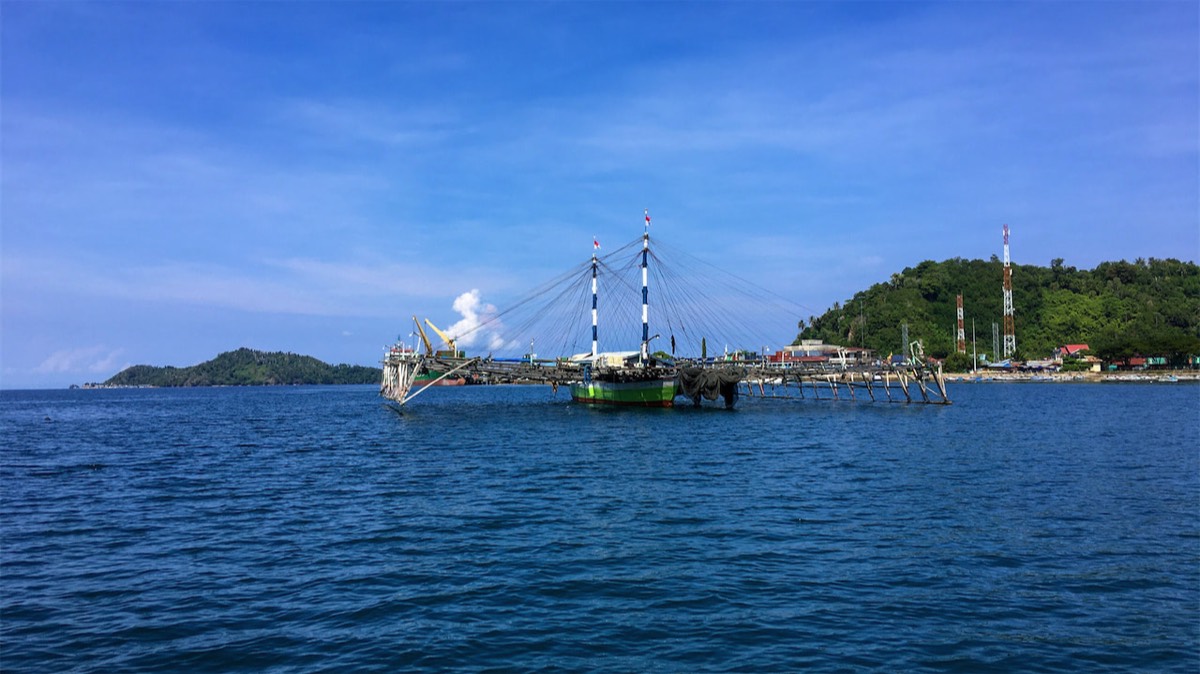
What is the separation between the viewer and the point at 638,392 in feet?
219

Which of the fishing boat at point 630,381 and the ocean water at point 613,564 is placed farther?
the fishing boat at point 630,381

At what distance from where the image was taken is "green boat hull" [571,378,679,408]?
6494 cm

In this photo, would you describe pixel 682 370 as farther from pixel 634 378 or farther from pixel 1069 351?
pixel 1069 351

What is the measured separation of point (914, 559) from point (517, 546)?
325 inches

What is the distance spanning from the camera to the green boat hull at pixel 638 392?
6494cm

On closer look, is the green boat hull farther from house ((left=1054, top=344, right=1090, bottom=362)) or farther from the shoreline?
house ((left=1054, top=344, right=1090, bottom=362))

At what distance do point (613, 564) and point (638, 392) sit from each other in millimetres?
52030

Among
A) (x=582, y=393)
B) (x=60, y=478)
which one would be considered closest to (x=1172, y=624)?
(x=60, y=478)

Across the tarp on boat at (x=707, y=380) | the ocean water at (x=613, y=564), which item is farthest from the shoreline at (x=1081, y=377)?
the ocean water at (x=613, y=564)

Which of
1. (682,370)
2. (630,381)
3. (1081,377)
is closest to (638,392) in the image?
(630,381)

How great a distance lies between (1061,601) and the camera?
12383 mm

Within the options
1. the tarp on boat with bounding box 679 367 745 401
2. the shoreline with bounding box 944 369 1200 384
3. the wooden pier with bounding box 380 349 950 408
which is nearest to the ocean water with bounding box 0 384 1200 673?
the tarp on boat with bounding box 679 367 745 401

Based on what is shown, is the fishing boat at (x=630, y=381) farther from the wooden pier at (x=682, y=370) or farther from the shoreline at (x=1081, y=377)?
the shoreline at (x=1081, y=377)

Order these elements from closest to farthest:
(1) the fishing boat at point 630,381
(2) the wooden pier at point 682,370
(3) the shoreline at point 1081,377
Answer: (2) the wooden pier at point 682,370 < (1) the fishing boat at point 630,381 < (3) the shoreline at point 1081,377
